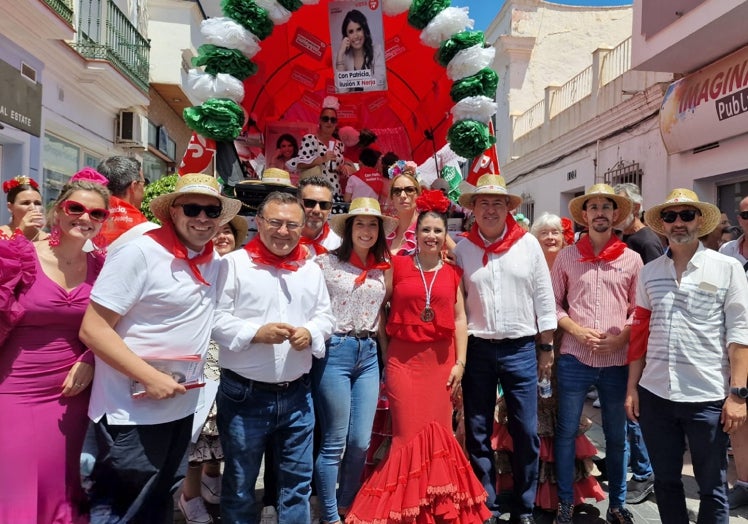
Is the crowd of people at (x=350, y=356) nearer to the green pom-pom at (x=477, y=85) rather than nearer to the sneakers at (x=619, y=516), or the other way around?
the sneakers at (x=619, y=516)

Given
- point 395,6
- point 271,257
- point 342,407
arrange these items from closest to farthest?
1. point 271,257
2. point 342,407
3. point 395,6

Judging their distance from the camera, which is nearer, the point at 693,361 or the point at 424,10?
the point at 693,361

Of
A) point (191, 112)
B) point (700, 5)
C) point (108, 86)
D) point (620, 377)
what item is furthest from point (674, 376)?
point (108, 86)

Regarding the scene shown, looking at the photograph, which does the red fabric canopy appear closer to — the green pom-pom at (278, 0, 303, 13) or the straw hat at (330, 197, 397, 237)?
the green pom-pom at (278, 0, 303, 13)

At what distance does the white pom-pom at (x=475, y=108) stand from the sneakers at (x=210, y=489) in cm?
338

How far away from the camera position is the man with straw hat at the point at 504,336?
3.20 m

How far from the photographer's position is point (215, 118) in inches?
172

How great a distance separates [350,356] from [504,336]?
0.93 metres

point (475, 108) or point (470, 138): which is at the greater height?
point (475, 108)

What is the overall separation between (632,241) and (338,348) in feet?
8.61

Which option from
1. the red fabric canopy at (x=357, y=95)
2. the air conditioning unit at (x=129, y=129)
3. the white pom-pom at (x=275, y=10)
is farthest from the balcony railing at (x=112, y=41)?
the white pom-pom at (x=275, y=10)

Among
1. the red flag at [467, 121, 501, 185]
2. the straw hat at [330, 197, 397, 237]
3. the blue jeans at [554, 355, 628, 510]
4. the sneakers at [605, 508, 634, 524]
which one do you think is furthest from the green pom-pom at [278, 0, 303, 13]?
the sneakers at [605, 508, 634, 524]

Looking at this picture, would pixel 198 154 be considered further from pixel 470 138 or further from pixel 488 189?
pixel 488 189

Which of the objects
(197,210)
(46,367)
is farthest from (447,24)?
(46,367)
